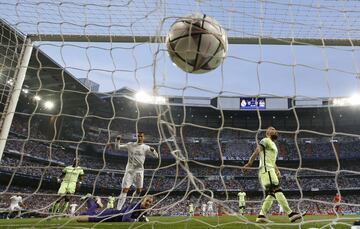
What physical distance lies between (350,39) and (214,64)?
245 cm

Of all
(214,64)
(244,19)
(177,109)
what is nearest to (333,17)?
(244,19)

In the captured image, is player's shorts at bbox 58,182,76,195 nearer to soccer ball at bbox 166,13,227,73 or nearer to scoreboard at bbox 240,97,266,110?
soccer ball at bbox 166,13,227,73

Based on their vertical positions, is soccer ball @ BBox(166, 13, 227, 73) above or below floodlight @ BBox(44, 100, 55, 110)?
below

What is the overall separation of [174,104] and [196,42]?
6.59ft

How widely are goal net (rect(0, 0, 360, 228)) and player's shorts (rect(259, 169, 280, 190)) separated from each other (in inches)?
11.1

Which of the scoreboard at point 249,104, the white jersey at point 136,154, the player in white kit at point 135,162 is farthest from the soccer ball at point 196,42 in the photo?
the scoreboard at point 249,104

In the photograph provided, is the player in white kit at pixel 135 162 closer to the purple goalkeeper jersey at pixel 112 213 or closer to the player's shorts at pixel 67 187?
the purple goalkeeper jersey at pixel 112 213

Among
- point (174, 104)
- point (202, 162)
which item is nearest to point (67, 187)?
point (174, 104)

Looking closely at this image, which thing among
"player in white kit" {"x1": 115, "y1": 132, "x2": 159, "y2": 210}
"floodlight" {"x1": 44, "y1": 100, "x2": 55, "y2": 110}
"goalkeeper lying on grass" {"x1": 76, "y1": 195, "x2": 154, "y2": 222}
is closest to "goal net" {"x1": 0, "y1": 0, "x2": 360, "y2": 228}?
"floodlight" {"x1": 44, "y1": 100, "x2": 55, "y2": 110}

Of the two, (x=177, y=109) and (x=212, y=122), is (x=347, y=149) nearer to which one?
(x=212, y=122)

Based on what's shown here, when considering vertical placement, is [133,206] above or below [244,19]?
below

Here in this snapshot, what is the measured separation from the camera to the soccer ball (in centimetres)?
342

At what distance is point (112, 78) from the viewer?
472cm

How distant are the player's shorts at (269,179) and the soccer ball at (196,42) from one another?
2225 mm
